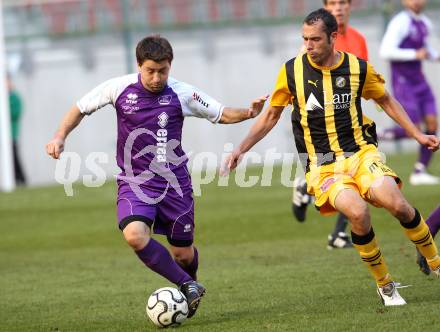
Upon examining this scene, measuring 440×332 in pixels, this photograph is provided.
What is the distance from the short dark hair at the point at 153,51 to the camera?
6.69m

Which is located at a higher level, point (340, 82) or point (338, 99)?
point (340, 82)

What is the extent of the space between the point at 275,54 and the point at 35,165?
565cm

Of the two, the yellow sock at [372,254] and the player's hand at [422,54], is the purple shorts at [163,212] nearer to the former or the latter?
the yellow sock at [372,254]

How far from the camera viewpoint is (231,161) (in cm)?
701

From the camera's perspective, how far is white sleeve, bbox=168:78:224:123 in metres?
7.06

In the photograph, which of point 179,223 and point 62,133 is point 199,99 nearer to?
point 179,223

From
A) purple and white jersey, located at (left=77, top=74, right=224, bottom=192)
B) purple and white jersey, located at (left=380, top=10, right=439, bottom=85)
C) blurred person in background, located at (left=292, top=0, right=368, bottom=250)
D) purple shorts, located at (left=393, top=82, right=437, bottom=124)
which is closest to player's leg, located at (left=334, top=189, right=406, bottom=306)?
purple and white jersey, located at (left=77, top=74, right=224, bottom=192)

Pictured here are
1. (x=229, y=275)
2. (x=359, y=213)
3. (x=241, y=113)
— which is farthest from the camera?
(x=229, y=275)

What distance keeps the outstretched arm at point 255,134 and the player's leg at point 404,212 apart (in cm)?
90

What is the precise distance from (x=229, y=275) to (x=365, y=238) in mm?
2248

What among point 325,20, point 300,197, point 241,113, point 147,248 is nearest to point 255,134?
point 241,113

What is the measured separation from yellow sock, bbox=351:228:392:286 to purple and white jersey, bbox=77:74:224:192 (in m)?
1.26

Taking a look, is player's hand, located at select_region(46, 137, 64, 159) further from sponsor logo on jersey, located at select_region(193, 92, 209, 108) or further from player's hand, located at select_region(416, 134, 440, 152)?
player's hand, located at select_region(416, 134, 440, 152)

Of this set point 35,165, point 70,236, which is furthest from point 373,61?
point 70,236
